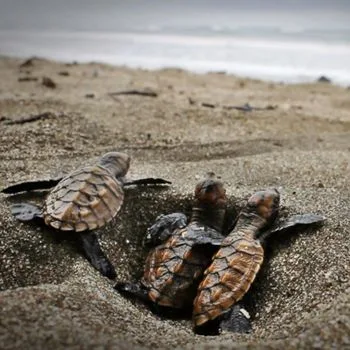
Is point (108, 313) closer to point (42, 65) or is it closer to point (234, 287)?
point (234, 287)

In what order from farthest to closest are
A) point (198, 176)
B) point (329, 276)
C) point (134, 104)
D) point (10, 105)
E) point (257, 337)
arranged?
point (134, 104) → point (10, 105) → point (198, 176) → point (329, 276) → point (257, 337)

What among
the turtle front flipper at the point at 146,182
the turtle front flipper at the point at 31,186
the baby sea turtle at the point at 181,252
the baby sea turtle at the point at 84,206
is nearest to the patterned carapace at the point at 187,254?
the baby sea turtle at the point at 181,252

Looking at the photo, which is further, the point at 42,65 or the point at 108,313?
the point at 42,65

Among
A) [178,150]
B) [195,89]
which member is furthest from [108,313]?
[195,89]

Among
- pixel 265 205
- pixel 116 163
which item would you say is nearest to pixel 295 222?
pixel 265 205

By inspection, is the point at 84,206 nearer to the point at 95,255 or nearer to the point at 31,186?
the point at 95,255

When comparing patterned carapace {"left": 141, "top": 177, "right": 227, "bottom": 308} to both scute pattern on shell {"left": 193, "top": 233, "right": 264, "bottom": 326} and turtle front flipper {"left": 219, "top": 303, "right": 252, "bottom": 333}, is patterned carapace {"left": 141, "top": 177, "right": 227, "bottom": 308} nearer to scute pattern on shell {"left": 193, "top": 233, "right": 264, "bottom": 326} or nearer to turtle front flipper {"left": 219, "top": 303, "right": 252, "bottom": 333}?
scute pattern on shell {"left": 193, "top": 233, "right": 264, "bottom": 326}

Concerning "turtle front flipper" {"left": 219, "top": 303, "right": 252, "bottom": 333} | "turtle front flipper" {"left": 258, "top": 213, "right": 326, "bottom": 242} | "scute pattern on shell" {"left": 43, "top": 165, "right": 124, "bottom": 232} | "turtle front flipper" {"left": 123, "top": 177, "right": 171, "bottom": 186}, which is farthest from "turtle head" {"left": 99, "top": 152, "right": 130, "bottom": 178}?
"turtle front flipper" {"left": 219, "top": 303, "right": 252, "bottom": 333}

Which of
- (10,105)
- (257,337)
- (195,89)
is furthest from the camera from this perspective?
(195,89)
